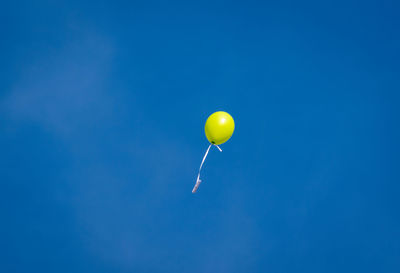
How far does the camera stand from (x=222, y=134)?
193 inches
